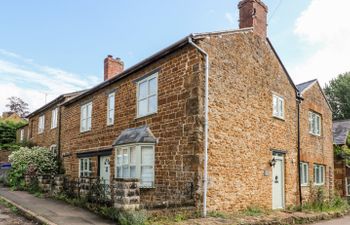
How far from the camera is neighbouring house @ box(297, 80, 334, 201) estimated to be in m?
18.9

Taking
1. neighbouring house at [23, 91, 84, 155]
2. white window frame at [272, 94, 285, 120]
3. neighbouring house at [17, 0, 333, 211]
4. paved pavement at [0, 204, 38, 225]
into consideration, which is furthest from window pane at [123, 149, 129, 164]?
neighbouring house at [23, 91, 84, 155]

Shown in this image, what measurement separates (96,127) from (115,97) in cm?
252

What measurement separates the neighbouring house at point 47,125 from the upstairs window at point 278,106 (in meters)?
13.7

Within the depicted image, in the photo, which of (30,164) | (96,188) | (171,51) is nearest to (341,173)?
(171,51)

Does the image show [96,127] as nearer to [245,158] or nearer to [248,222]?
[245,158]

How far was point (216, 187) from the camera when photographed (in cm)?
1265

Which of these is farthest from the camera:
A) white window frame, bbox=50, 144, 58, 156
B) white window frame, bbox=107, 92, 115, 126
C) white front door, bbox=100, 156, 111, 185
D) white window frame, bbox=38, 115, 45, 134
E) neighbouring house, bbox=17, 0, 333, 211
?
white window frame, bbox=38, 115, 45, 134

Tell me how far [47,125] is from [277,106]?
17509 millimetres

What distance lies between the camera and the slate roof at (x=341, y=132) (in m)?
24.8

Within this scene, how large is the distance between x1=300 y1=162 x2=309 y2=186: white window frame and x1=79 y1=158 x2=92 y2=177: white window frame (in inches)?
428

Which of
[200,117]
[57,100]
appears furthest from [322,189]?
[57,100]

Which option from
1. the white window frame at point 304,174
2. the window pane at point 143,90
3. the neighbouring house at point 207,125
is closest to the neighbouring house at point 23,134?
the neighbouring house at point 207,125

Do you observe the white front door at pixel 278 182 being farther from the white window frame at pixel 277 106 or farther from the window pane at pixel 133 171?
the window pane at pixel 133 171

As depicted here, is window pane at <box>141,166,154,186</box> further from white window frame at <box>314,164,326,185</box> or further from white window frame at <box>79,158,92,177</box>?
white window frame at <box>314,164,326,185</box>
